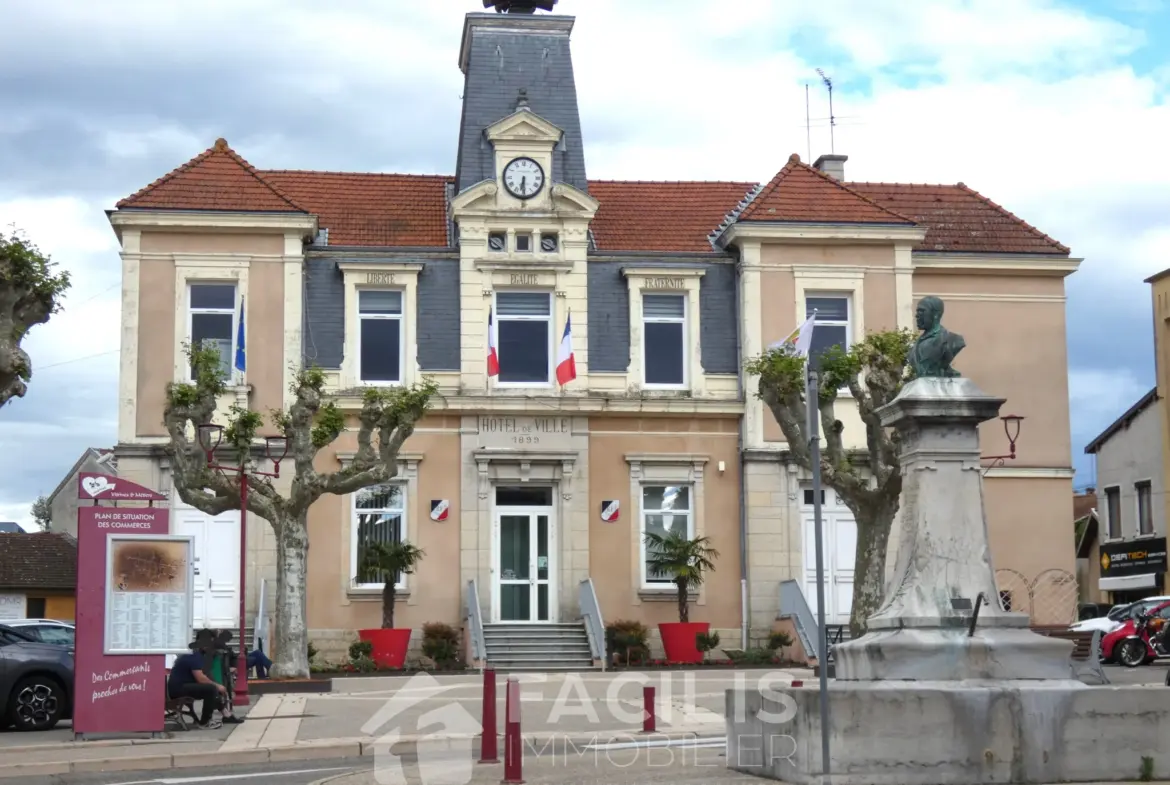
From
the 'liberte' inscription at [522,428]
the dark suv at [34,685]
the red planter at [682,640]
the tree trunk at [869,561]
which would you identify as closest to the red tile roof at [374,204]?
the 'liberte' inscription at [522,428]

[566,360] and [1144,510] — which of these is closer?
[566,360]

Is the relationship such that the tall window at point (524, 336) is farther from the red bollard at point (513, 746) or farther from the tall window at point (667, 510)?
→ the red bollard at point (513, 746)

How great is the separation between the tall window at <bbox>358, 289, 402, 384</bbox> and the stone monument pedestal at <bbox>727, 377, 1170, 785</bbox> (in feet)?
61.7

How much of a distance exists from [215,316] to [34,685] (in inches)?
514

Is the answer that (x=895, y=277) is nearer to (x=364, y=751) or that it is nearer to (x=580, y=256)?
(x=580, y=256)

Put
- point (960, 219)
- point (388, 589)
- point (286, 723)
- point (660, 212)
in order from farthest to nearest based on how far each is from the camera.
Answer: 1. point (960, 219)
2. point (660, 212)
3. point (388, 589)
4. point (286, 723)

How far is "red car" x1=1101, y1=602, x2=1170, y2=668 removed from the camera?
31.8m

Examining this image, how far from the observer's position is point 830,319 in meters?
34.1

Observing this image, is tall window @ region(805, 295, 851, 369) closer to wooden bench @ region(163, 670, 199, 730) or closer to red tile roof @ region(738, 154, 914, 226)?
red tile roof @ region(738, 154, 914, 226)

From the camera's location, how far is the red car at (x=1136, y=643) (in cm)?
3177

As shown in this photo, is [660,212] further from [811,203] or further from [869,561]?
[869,561]

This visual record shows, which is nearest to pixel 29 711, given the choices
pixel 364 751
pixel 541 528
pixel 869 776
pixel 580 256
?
pixel 364 751

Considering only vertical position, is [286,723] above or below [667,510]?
below

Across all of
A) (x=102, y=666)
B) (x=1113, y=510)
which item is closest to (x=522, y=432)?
(x=102, y=666)
